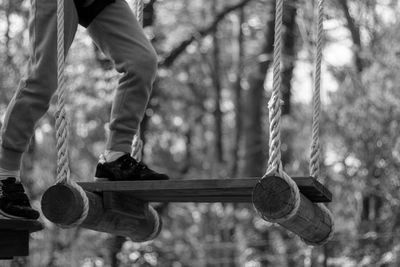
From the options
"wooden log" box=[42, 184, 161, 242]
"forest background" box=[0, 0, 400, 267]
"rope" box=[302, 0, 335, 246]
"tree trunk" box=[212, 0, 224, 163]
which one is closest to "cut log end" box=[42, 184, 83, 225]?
"wooden log" box=[42, 184, 161, 242]

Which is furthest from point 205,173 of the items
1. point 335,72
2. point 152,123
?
point 335,72

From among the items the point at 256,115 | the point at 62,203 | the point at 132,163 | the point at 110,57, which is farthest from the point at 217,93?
the point at 62,203

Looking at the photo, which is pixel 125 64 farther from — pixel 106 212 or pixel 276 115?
pixel 276 115

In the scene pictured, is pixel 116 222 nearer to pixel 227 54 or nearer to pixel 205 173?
pixel 205 173

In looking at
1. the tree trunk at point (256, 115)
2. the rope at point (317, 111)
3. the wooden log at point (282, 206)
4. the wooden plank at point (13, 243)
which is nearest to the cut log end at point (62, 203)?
the wooden plank at point (13, 243)

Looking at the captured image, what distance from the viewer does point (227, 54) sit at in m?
14.9

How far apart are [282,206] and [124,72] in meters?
0.91

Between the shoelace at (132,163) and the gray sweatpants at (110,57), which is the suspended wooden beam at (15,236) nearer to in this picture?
the gray sweatpants at (110,57)

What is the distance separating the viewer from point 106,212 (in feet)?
10.7

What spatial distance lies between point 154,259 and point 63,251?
0.79 m

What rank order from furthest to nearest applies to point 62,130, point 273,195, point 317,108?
point 317,108, point 62,130, point 273,195

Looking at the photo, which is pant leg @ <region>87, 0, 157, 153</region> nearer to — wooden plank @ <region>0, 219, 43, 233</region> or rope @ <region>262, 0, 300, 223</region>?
wooden plank @ <region>0, 219, 43, 233</region>

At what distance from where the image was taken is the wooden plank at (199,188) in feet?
9.53

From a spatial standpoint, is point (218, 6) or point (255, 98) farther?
point (218, 6)
